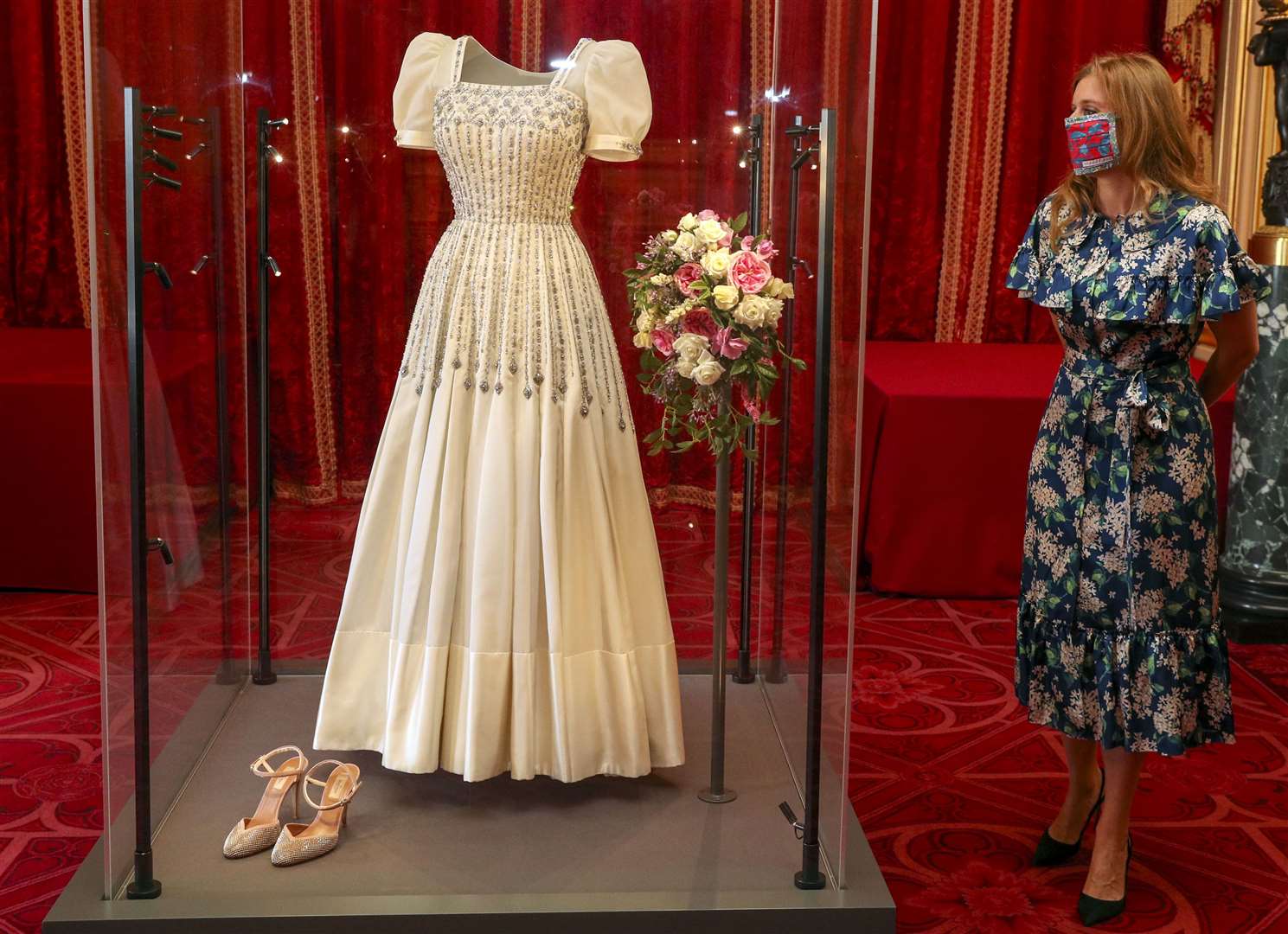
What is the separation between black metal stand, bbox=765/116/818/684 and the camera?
2.62m

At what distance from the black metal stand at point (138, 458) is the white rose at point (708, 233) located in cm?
87

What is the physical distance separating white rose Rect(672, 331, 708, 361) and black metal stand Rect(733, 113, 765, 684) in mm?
288

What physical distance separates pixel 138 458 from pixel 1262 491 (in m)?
2.98

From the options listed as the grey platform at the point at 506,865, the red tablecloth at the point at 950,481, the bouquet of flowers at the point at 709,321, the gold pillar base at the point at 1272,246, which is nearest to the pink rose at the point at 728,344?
the bouquet of flowers at the point at 709,321

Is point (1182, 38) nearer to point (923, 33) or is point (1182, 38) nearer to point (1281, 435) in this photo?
point (923, 33)

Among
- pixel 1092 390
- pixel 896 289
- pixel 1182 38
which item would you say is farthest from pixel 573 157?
pixel 1182 38

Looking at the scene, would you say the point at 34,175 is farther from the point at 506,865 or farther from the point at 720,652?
the point at 506,865

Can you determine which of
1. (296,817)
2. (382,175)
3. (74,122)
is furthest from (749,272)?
(74,122)

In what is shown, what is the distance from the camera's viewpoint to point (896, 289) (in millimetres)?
5613

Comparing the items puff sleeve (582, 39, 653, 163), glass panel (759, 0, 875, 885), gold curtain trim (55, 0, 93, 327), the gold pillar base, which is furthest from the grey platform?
gold curtain trim (55, 0, 93, 327)

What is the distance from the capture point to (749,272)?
244 cm

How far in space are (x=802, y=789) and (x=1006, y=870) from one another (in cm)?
39

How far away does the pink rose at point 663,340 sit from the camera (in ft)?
8.25

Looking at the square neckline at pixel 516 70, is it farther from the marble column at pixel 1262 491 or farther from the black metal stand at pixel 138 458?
the marble column at pixel 1262 491
